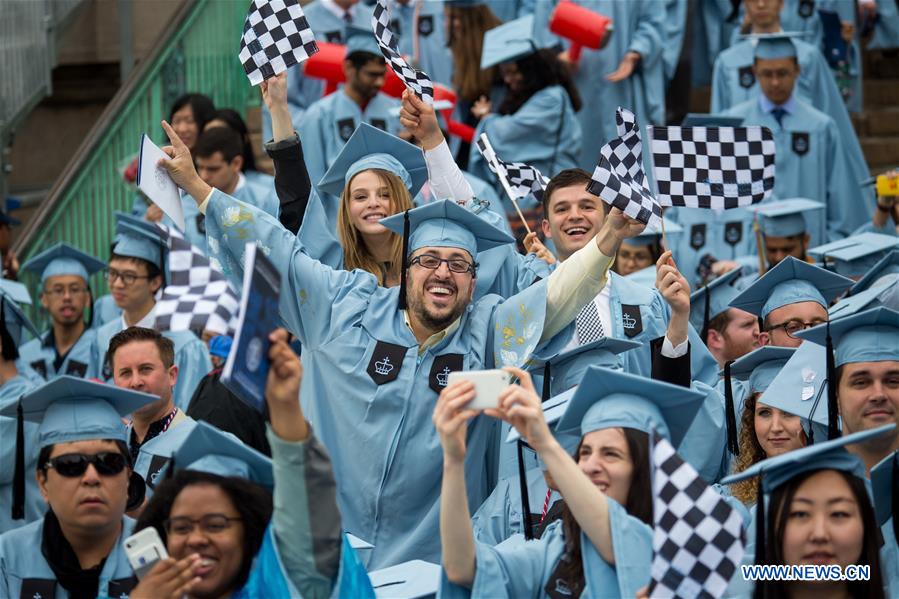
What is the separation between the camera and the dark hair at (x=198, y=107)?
10.8 metres

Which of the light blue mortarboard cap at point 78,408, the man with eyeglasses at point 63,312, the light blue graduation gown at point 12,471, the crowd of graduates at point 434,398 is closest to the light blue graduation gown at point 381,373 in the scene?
the crowd of graduates at point 434,398

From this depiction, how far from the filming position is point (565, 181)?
24.2ft

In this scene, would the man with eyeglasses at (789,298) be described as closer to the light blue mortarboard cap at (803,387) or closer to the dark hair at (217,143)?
the light blue mortarboard cap at (803,387)

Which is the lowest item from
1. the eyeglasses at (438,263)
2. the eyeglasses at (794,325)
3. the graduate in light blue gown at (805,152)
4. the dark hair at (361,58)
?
the eyeglasses at (794,325)

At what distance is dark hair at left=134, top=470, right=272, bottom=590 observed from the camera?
16.2 feet

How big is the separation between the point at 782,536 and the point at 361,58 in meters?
6.69

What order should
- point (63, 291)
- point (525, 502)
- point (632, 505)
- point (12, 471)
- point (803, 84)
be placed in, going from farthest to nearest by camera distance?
1. point (803, 84)
2. point (63, 291)
3. point (12, 471)
4. point (525, 502)
5. point (632, 505)

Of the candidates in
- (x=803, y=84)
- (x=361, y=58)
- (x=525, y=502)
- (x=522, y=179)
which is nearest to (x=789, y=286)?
(x=522, y=179)

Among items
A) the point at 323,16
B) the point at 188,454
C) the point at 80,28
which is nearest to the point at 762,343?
the point at 188,454

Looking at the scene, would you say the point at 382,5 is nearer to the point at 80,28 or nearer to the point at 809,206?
the point at 809,206

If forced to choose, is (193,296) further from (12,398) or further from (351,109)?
(351,109)

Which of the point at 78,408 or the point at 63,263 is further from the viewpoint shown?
the point at 63,263

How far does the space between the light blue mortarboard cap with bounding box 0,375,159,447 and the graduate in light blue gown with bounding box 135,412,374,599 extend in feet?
2.43

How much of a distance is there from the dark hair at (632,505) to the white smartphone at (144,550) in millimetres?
1219
